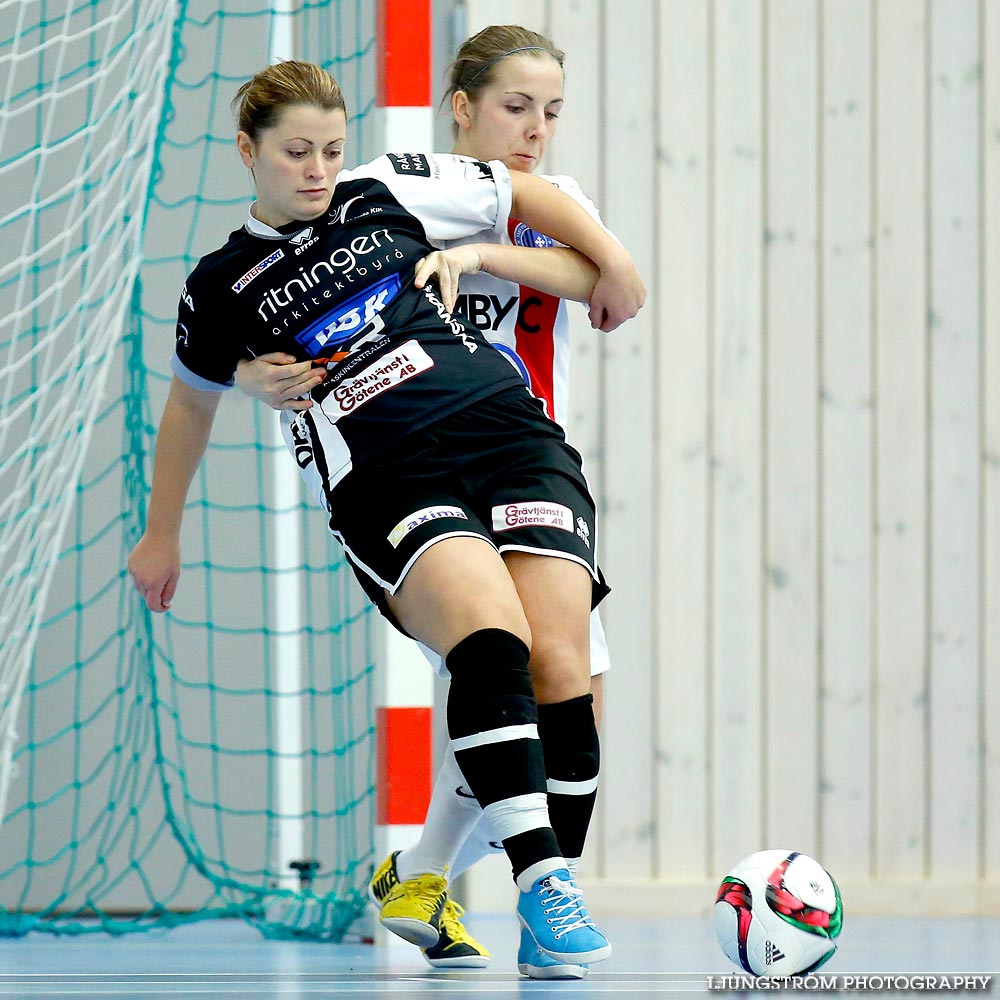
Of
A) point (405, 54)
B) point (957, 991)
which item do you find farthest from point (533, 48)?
point (957, 991)

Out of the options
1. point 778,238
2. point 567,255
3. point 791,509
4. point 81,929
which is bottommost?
point 81,929

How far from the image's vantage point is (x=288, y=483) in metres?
3.18

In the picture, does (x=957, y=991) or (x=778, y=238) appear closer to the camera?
(x=957, y=991)

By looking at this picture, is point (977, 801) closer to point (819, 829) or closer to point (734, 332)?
point (819, 829)

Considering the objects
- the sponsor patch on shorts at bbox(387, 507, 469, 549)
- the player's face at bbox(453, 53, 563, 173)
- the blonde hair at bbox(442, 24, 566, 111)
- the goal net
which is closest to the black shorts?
the sponsor patch on shorts at bbox(387, 507, 469, 549)

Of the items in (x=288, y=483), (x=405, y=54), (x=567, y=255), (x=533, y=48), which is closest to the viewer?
(x=567, y=255)

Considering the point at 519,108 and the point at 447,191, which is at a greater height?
the point at 519,108

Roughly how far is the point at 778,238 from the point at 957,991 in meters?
2.15

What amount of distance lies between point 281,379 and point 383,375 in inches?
5.4

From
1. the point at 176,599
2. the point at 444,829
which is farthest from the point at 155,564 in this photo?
the point at 176,599

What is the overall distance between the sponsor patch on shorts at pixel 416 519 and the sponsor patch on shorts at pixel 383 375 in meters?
0.19

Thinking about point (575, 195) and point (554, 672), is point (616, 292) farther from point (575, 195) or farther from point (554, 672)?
point (554, 672)

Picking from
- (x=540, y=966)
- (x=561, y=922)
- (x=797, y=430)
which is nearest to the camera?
(x=561, y=922)

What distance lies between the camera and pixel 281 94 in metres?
1.94
